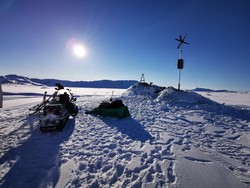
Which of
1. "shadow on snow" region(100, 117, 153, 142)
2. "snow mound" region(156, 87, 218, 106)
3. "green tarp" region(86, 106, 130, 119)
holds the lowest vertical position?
"shadow on snow" region(100, 117, 153, 142)

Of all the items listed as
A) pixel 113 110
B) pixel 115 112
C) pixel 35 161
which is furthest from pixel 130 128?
pixel 35 161

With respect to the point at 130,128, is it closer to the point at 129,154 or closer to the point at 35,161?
the point at 129,154

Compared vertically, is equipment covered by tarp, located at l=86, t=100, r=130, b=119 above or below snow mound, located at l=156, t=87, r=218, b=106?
below

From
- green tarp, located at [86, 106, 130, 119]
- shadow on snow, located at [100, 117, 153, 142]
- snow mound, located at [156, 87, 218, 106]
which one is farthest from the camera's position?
snow mound, located at [156, 87, 218, 106]

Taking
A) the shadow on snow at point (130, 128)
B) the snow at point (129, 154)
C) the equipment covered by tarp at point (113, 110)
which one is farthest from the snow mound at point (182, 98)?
the shadow on snow at point (130, 128)

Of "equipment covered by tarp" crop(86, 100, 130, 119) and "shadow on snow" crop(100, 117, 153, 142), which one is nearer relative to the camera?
"shadow on snow" crop(100, 117, 153, 142)

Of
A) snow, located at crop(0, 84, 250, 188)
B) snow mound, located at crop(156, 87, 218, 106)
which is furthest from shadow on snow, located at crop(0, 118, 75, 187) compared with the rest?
snow mound, located at crop(156, 87, 218, 106)

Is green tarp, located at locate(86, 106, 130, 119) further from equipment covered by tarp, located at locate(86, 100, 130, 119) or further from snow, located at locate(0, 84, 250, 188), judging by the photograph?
snow, located at locate(0, 84, 250, 188)

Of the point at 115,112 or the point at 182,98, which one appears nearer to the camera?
the point at 115,112

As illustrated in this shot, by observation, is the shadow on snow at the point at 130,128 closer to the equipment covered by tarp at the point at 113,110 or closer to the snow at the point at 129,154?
the snow at the point at 129,154

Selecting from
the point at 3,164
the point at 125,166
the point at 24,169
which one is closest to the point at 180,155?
the point at 125,166

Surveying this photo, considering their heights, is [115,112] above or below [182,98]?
below

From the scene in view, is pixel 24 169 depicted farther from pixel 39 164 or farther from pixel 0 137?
pixel 0 137

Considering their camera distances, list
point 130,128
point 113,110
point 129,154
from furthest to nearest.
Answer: point 113,110, point 130,128, point 129,154
